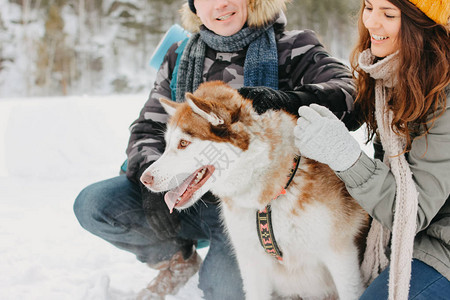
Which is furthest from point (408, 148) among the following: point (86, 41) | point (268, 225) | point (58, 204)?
point (86, 41)

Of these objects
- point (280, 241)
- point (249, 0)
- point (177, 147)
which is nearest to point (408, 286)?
point (280, 241)

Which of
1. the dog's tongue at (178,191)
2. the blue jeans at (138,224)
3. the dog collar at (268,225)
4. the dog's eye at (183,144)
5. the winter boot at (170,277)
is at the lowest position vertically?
the winter boot at (170,277)

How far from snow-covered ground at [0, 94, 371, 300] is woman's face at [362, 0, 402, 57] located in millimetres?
1785

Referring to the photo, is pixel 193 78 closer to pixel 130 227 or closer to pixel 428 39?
pixel 130 227

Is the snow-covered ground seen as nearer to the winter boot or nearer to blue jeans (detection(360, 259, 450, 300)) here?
the winter boot

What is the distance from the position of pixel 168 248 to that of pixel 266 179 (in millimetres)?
1120

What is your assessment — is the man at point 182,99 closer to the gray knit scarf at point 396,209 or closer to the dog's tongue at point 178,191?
the gray knit scarf at point 396,209

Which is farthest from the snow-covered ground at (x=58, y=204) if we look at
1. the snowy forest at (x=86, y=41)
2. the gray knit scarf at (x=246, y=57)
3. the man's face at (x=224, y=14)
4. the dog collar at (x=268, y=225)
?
the snowy forest at (x=86, y=41)

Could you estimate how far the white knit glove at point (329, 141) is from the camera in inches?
53.7

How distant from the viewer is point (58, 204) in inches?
159

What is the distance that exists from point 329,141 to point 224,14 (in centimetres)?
114

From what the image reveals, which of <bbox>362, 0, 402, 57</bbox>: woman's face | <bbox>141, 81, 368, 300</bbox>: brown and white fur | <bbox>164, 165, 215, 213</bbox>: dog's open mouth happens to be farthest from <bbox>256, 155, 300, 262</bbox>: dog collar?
<bbox>362, 0, 402, 57</bbox>: woman's face

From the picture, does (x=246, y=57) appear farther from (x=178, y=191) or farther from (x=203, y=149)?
(x=178, y=191)

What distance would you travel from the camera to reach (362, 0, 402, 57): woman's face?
140cm
